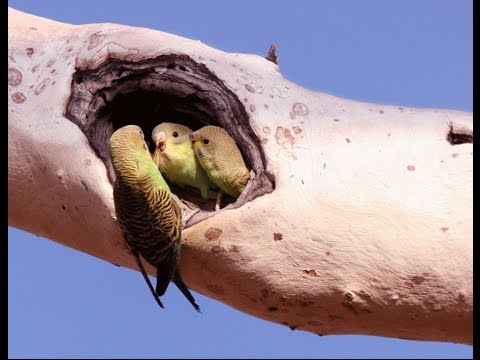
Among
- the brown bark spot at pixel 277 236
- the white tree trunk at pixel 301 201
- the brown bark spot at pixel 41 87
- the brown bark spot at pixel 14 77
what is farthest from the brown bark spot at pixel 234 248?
the brown bark spot at pixel 14 77

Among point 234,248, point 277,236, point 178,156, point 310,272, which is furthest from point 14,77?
point 310,272

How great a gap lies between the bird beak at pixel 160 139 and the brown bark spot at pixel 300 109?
2.74ft

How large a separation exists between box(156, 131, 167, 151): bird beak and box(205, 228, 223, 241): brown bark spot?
89 centimetres

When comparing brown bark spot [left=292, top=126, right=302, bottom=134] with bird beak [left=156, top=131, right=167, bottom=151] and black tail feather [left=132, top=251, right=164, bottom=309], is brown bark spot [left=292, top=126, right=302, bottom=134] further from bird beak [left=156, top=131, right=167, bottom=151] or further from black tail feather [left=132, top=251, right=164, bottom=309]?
black tail feather [left=132, top=251, right=164, bottom=309]

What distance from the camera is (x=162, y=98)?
4.93 metres

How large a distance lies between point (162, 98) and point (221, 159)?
1.70ft

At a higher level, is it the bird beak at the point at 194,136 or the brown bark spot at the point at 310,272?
the bird beak at the point at 194,136

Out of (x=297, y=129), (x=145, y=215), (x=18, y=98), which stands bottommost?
(x=145, y=215)

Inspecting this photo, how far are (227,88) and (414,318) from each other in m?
1.48

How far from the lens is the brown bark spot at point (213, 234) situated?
14.0 feet

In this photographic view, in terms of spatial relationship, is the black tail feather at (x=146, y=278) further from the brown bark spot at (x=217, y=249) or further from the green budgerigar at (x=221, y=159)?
the green budgerigar at (x=221, y=159)

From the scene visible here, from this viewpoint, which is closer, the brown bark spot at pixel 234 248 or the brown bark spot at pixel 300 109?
the brown bark spot at pixel 234 248

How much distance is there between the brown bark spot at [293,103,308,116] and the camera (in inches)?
179

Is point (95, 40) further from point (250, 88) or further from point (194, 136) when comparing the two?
point (250, 88)
